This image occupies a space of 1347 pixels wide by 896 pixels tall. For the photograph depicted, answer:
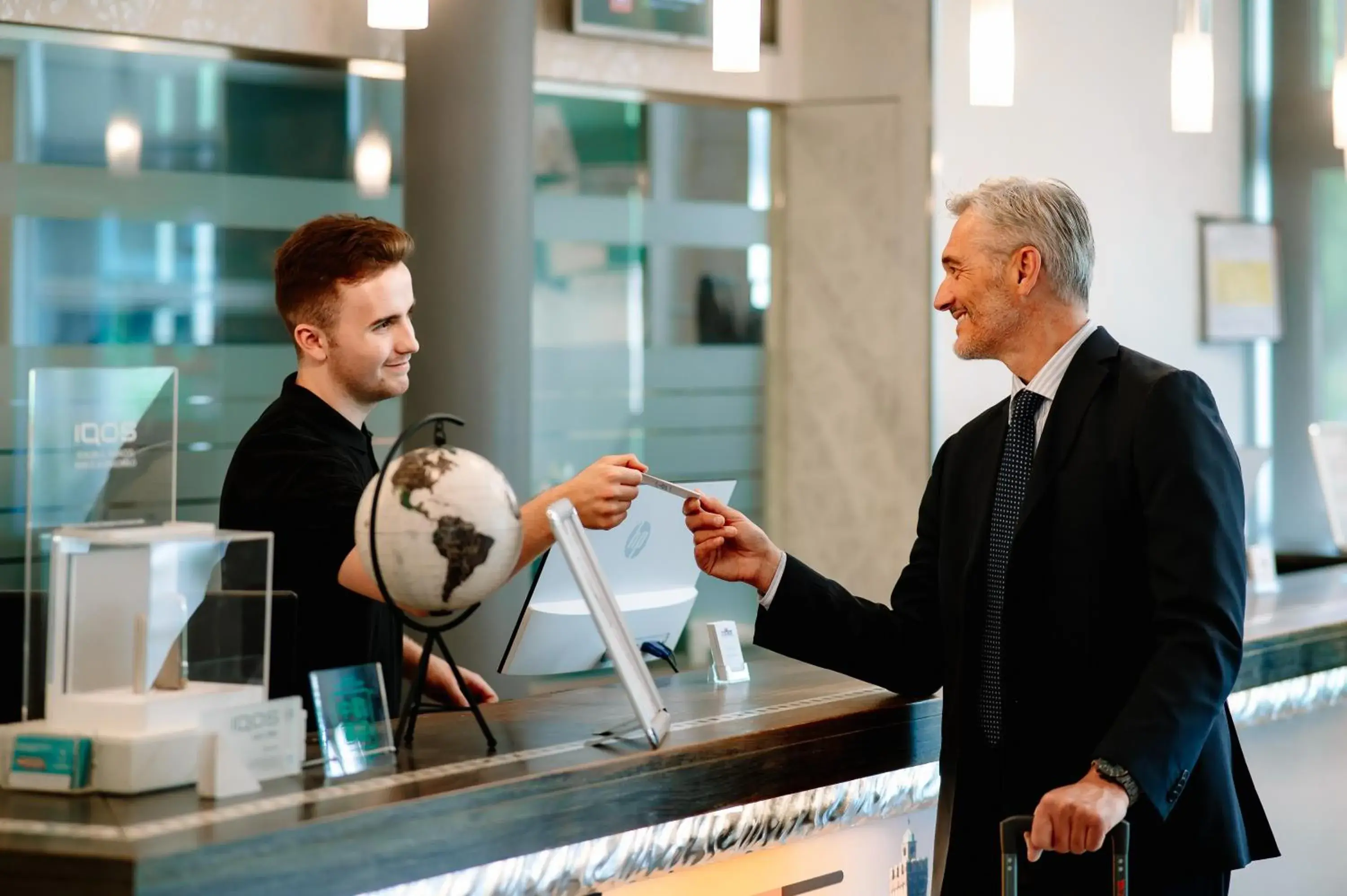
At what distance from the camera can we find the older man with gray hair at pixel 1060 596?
2.30 m

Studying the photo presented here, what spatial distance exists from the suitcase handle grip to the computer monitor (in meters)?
0.82

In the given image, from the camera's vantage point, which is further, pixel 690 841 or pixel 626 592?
pixel 626 592

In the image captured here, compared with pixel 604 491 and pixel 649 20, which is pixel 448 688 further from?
pixel 649 20

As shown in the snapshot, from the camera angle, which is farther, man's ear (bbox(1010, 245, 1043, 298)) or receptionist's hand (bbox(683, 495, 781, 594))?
receptionist's hand (bbox(683, 495, 781, 594))

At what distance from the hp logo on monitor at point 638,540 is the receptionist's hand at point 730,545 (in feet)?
0.40

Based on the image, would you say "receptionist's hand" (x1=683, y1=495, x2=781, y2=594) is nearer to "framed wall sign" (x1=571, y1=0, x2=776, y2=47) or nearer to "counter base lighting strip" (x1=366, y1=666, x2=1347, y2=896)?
"counter base lighting strip" (x1=366, y1=666, x2=1347, y2=896)

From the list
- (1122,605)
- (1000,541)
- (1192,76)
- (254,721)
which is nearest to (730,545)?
(1000,541)

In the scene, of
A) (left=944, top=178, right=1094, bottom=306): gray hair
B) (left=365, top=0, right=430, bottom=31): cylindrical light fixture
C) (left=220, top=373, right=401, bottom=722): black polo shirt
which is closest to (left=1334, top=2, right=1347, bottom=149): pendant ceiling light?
(left=944, top=178, right=1094, bottom=306): gray hair

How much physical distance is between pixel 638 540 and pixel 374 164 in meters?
2.87

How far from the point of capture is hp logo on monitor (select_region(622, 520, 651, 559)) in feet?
9.54

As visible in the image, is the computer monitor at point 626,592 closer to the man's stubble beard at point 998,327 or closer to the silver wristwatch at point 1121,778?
the man's stubble beard at point 998,327

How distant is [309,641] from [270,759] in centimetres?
52

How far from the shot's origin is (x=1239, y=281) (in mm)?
7004

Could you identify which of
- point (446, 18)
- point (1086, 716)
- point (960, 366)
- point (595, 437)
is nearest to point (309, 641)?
point (1086, 716)
